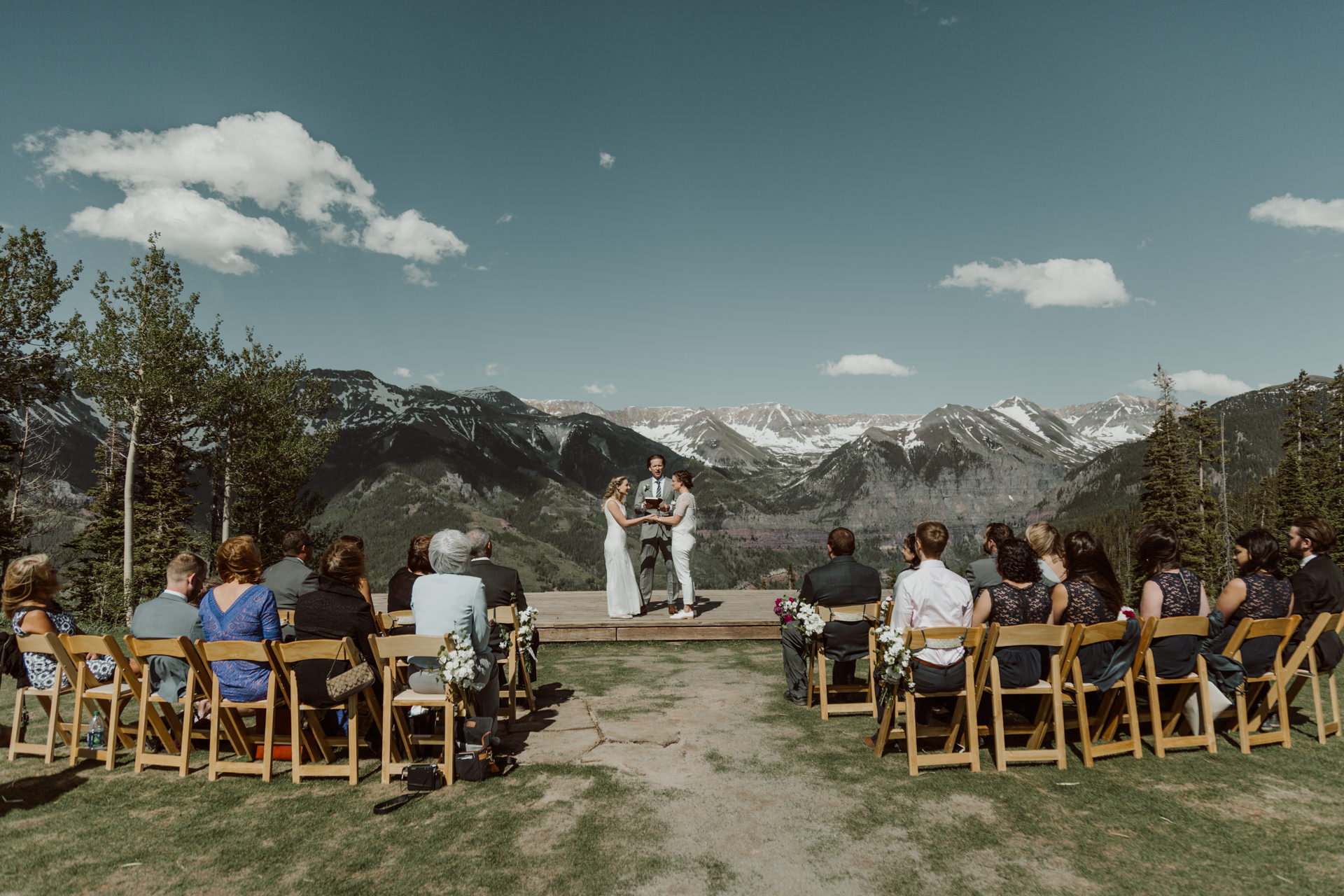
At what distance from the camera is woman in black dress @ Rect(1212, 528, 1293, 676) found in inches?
223

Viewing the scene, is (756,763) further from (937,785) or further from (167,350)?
(167,350)

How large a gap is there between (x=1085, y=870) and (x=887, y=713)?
176cm

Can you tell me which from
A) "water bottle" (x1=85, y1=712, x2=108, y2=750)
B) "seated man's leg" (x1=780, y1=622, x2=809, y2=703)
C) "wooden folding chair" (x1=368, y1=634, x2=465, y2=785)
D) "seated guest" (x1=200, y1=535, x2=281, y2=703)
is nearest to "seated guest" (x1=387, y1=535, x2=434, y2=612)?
"seated guest" (x1=200, y1=535, x2=281, y2=703)

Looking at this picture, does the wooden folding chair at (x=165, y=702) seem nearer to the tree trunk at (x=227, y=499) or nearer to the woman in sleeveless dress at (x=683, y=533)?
the woman in sleeveless dress at (x=683, y=533)

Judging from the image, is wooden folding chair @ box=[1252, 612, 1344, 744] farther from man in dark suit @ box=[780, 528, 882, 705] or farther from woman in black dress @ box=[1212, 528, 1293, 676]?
man in dark suit @ box=[780, 528, 882, 705]

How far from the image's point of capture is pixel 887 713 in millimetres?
5406

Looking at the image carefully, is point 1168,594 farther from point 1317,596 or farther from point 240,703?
point 240,703

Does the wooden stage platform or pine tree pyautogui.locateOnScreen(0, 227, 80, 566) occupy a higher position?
pine tree pyautogui.locateOnScreen(0, 227, 80, 566)

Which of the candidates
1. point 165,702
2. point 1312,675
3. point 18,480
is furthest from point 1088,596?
point 18,480

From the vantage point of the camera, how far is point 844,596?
668 centimetres

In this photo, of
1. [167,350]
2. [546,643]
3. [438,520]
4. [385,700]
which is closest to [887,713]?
[385,700]

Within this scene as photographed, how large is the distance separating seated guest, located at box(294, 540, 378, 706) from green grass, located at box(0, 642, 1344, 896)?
752mm

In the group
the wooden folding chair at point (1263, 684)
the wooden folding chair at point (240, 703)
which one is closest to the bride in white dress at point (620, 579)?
the wooden folding chair at point (240, 703)

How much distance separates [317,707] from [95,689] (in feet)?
7.03
